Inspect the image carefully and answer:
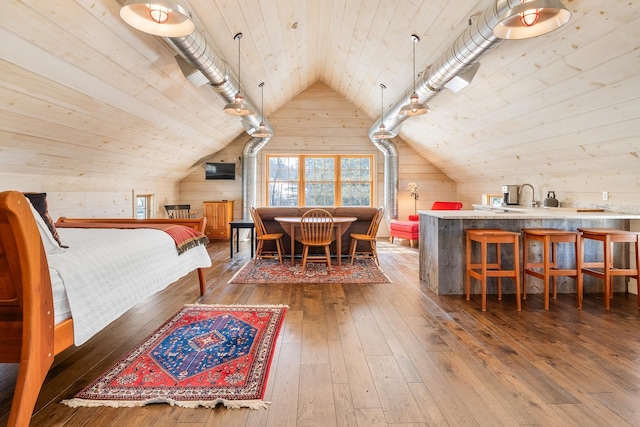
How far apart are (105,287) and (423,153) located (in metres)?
6.91

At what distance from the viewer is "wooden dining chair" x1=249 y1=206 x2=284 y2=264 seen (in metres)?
4.85

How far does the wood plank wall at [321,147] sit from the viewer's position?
756cm

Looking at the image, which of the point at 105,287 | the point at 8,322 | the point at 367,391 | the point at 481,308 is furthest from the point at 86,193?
the point at 481,308

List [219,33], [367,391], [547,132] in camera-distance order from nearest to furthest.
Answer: [367,391]
[219,33]
[547,132]

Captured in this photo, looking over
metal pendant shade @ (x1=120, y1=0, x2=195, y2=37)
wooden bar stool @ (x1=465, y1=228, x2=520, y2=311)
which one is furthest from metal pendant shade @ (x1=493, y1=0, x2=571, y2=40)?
metal pendant shade @ (x1=120, y1=0, x2=195, y2=37)

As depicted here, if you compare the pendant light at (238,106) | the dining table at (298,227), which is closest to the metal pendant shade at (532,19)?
the pendant light at (238,106)

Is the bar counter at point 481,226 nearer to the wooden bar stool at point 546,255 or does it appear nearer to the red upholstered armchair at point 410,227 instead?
the wooden bar stool at point 546,255

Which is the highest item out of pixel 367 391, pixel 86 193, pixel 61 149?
pixel 61 149

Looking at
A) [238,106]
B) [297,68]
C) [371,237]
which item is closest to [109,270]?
→ [238,106]

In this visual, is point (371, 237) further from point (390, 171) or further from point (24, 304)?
point (24, 304)

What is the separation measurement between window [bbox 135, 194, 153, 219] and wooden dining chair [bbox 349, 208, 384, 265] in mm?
4247

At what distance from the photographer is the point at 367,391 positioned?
5.64 feet

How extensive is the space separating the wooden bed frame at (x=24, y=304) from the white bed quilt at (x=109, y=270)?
0.20 meters

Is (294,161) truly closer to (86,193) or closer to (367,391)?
(86,193)
